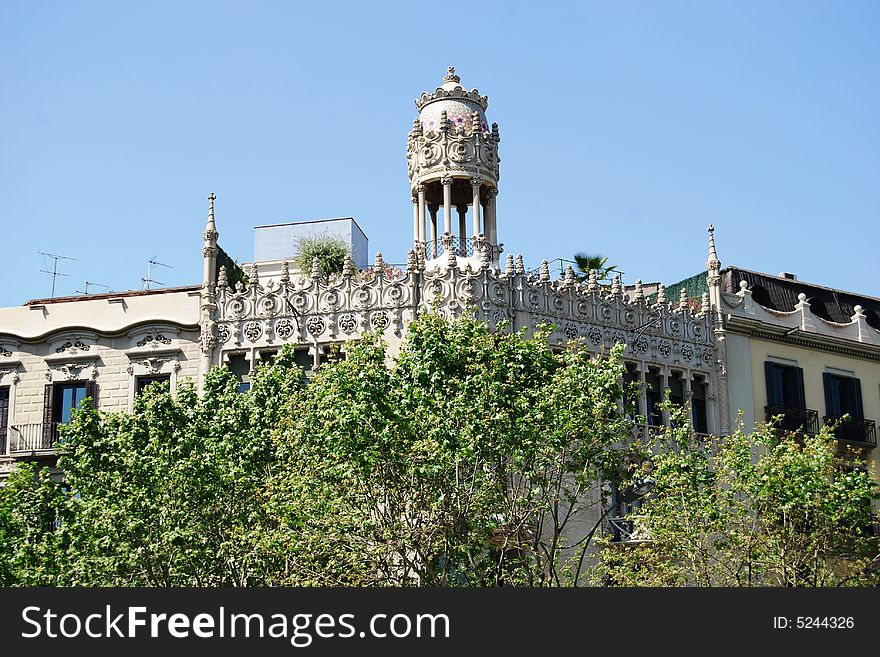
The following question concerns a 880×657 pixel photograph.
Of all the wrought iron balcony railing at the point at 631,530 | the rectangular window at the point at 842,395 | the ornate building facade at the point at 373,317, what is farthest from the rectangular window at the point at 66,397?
the rectangular window at the point at 842,395

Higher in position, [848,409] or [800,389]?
[800,389]

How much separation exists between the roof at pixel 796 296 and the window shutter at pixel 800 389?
7.06ft

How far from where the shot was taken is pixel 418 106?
147 ft

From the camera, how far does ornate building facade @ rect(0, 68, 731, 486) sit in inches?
1596

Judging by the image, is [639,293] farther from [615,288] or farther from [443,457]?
[443,457]

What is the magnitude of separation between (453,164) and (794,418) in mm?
12386

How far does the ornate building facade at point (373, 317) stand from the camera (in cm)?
4053

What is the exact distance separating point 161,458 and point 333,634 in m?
14.5

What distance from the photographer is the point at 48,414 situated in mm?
41531

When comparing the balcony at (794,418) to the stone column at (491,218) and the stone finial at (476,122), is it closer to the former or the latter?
the stone column at (491,218)

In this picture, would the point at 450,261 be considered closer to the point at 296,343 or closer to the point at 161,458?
the point at 296,343

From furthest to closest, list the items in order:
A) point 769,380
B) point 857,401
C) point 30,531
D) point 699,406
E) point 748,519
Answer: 1. point 857,401
2. point 769,380
3. point 699,406
4. point 30,531
5. point 748,519

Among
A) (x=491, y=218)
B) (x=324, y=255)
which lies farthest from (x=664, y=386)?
(x=324, y=255)

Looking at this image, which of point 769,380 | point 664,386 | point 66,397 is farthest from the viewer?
point 769,380
